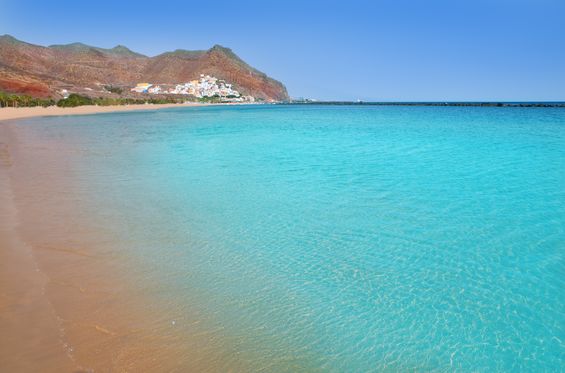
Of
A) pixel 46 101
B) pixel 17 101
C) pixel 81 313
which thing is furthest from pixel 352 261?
pixel 46 101

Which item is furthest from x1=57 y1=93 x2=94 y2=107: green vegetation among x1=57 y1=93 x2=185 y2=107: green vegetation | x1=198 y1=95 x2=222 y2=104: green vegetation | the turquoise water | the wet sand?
x1=198 y1=95 x2=222 y2=104: green vegetation

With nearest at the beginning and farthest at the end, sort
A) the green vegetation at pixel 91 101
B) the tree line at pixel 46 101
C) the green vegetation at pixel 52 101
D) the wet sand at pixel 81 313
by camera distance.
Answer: the wet sand at pixel 81 313 < the tree line at pixel 46 101 < the green vegetation at pixel 52 101 < the green vegetation at pixel 91 101

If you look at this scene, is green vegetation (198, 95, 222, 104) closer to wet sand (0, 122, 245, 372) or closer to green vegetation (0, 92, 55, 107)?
green vegetation (0, 92, 55, 107)

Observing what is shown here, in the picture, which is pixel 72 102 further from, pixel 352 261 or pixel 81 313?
pixel 352 261

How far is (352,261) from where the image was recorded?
6.42m

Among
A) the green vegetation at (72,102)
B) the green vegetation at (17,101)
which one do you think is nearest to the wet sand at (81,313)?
the green vegetation at (17,101)

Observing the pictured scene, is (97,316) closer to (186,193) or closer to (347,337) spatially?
(347,337)

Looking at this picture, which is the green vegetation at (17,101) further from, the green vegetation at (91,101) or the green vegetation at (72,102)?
the green vegetation at (91,101)

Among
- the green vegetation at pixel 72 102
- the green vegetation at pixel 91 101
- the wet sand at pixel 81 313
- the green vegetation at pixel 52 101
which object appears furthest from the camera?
the green vegetation at pixel 91 101

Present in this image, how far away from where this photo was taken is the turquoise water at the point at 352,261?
4324mm

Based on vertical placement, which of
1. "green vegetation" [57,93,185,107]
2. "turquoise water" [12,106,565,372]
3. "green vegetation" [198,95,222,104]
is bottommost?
"green vegetation" [198,95,222,104]

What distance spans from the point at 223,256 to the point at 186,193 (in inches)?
188

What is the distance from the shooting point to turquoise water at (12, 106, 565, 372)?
14.2 ft

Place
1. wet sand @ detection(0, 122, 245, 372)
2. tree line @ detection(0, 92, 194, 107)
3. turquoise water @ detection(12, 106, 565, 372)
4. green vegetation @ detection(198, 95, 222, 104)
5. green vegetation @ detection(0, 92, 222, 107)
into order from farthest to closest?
green vegetation @ detection(198, 95, 222, 104) → green vegetation @ detection(0, 92, 222, 107) → tree line @ detection(0, 92, 194, 107) → turquoise water @ detection(12, 106, 565, 372) → wet sand @ detection(0, 122, 245, 372)
